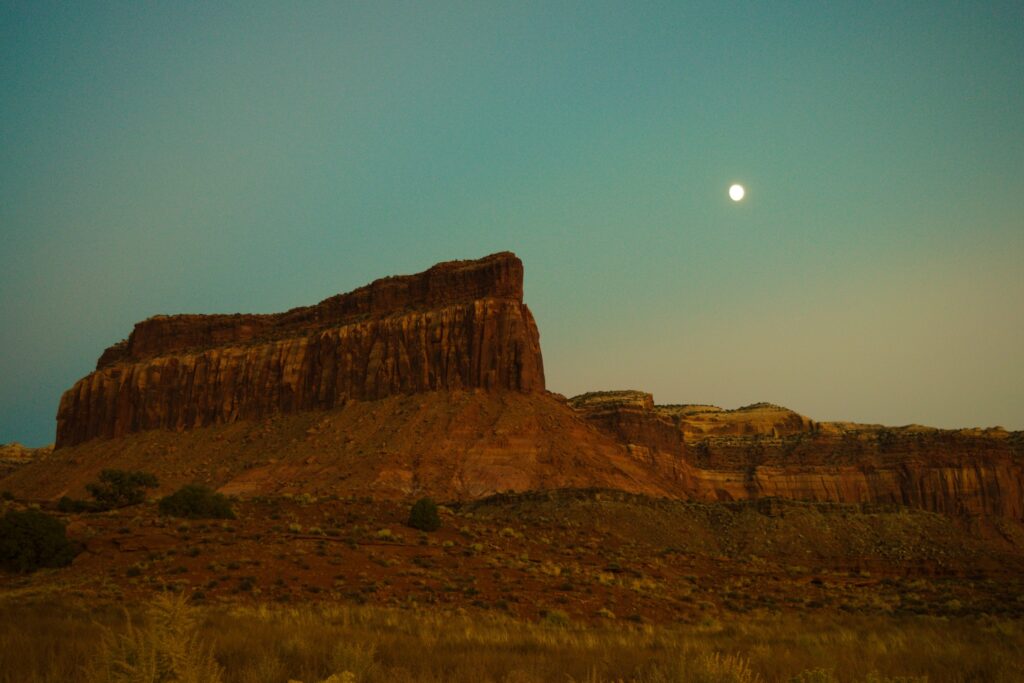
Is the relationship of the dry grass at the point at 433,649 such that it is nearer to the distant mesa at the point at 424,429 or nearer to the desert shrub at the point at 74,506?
the desert shrub at the point at 74,506

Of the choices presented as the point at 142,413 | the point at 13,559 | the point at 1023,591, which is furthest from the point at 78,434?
the point at 1023,591

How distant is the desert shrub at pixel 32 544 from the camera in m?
21.4

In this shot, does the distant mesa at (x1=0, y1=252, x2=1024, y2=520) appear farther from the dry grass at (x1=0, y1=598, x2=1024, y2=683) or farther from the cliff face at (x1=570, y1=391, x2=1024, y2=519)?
the dry grass at (x1=0, y1=598, x2=1024, y2=683)

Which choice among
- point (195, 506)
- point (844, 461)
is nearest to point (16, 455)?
point (195, 506)

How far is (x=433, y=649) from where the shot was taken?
10.6 meters

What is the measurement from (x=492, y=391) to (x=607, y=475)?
607 inches

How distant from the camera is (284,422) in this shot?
79.0 metres

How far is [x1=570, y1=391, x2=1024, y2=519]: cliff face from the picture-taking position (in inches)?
3346

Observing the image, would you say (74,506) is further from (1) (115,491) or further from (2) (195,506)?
(2) (195,506)

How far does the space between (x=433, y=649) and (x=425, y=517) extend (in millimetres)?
21464

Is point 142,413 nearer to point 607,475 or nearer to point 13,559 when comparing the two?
point 607,475

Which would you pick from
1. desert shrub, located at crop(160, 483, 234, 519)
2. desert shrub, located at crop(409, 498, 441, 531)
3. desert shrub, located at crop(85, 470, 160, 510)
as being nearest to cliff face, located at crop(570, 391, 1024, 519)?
desert shrub, located at crop(409, 498, 441, 531)

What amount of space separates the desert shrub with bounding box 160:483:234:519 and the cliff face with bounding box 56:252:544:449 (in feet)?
137

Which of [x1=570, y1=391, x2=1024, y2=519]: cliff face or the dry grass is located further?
[x1=570, y1=391, x2=1024, y2=519]: cliff face
